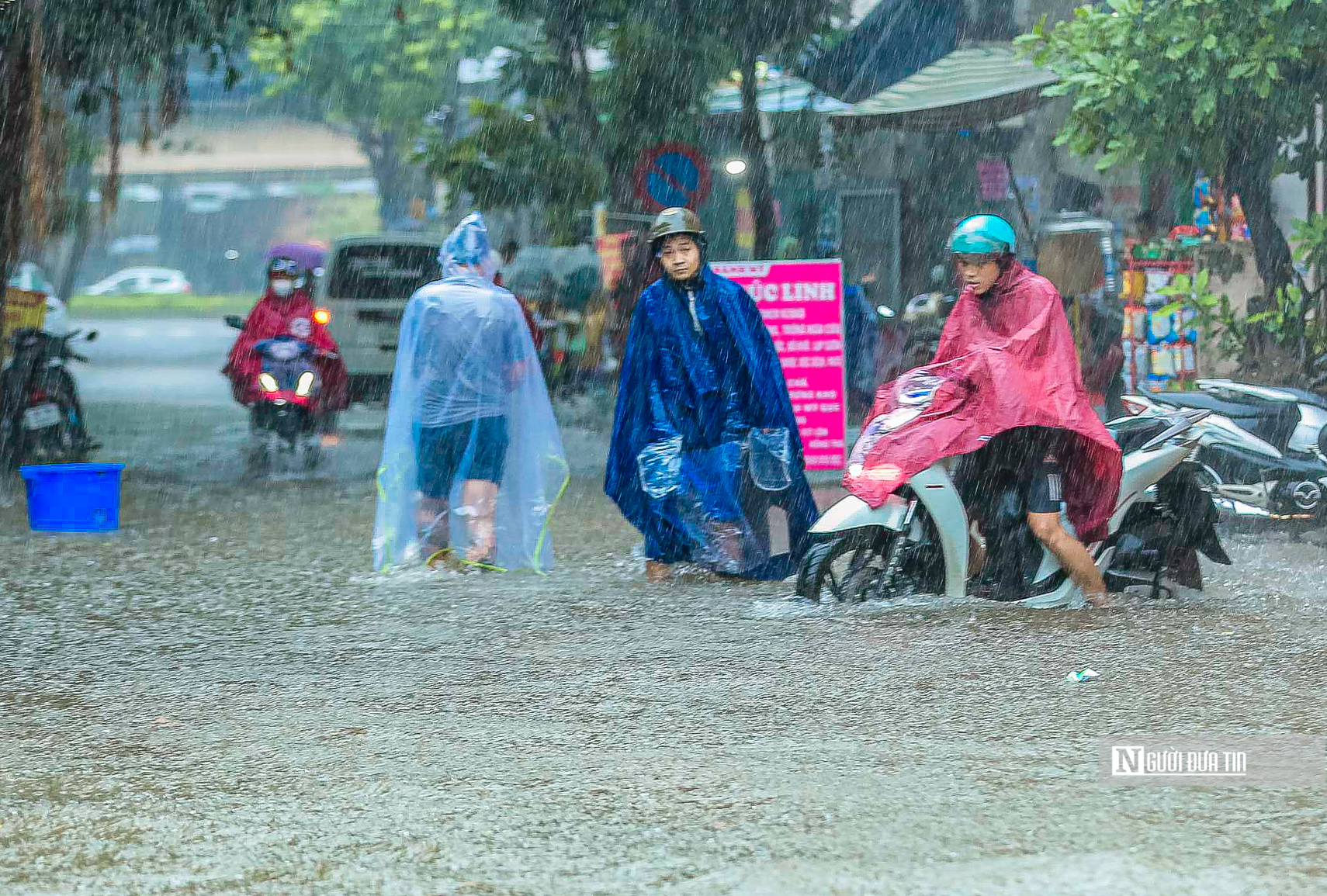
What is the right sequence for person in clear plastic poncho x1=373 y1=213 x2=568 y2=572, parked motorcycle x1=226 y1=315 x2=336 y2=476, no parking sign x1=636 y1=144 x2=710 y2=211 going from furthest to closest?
parked motorcycle x1=226 y1=315 x2=336 y2=476 → no parking sign x1=636 y1=144 x2=710 y2=211 → person in clear plastic poncho x1=373 y1=213 x2=568 y2=572

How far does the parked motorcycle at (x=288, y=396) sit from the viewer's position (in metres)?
14.0

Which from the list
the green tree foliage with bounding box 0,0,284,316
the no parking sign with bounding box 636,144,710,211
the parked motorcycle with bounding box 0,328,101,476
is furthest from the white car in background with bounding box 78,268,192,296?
the no parking sign with bounding box 636,144,710,211

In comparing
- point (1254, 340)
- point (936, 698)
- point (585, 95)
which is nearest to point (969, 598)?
point (936, 698)

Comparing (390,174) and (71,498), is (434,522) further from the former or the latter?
(390,174)

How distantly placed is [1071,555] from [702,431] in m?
1.81

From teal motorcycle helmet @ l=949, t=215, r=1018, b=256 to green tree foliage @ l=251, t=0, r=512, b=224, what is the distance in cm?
3325

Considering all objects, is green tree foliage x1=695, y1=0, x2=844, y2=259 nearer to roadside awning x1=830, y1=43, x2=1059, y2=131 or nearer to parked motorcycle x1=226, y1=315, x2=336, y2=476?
roadside awning x1=830, y1=43, x2=1059, y2=131

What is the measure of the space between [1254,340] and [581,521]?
4.13 metres

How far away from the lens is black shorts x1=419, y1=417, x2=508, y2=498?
333 inches

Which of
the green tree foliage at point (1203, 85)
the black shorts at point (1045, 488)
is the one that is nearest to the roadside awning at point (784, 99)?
the green tree foliage at point (1203, 85)

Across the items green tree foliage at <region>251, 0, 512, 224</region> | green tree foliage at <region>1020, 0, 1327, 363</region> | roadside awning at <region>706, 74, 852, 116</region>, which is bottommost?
green tree foliage at <region>1020, 0, 1327, 363</region>

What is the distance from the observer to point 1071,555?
6930mm

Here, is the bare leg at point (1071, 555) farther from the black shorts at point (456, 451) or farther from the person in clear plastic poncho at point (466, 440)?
the black shorts at point (456, 451)

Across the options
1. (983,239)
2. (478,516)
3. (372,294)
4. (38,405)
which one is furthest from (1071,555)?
(372,294)
